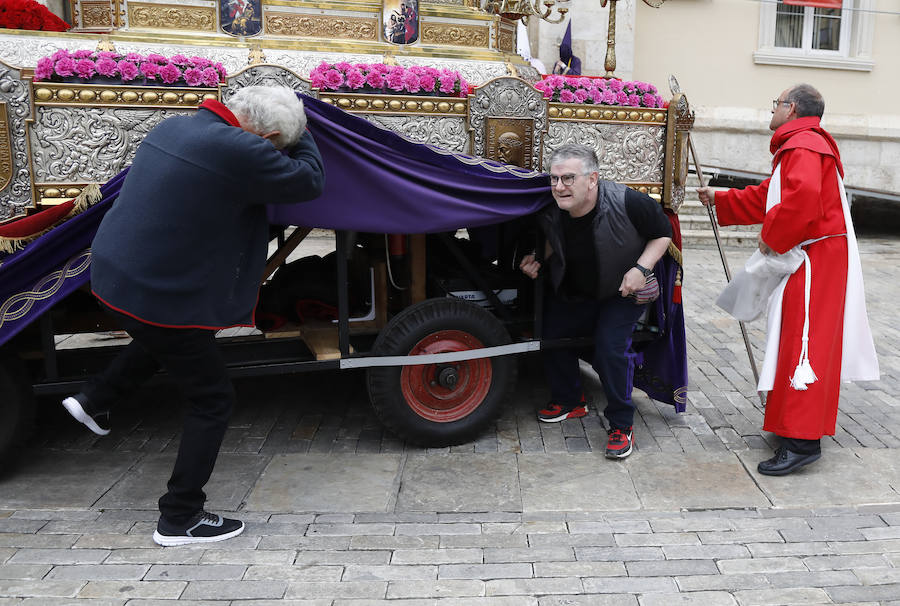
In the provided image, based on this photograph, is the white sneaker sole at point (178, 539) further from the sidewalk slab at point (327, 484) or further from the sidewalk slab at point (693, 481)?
the sidewalk slab at point (693, 481)

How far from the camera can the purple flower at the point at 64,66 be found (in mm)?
3545

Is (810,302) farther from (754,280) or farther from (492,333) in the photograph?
(492,333)

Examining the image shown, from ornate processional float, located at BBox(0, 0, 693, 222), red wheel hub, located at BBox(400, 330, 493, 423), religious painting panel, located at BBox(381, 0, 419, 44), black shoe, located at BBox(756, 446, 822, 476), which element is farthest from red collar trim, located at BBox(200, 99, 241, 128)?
black shoe, located at BBox(756, 446, 822, 476)

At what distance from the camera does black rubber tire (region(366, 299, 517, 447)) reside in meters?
4.09

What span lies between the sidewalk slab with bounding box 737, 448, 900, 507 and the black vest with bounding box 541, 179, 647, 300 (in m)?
1.14

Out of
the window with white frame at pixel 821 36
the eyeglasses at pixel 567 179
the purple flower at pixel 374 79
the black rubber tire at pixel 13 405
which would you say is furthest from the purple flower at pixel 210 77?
the window with white frame at pixel 821 36

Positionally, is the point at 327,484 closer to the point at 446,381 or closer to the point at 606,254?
the point at 446,381

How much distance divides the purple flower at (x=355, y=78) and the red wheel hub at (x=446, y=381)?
127cm

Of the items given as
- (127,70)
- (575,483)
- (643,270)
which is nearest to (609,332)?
(643,270)

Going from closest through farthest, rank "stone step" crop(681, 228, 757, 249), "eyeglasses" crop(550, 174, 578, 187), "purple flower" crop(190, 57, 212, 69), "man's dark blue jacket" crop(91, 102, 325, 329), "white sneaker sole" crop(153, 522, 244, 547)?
"man's dark blue jacket" crop(91, 102, 325, 329) → "white sneaker sole" crop(153, 522, 244, 547) → "purple flower" crop(190, 57, 212, 69) → "eyeglasses" crop(550, 174, 578, 187) → "stone step" crop(681, 228, 757, 249)

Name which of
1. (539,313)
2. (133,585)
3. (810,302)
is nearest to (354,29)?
(539,313)

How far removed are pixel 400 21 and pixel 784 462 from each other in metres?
3.21

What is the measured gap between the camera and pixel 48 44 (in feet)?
13.6

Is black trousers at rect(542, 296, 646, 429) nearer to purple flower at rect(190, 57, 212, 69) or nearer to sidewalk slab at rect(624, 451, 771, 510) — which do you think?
sidewalk slab at rect(624, 451, 771, 510)
